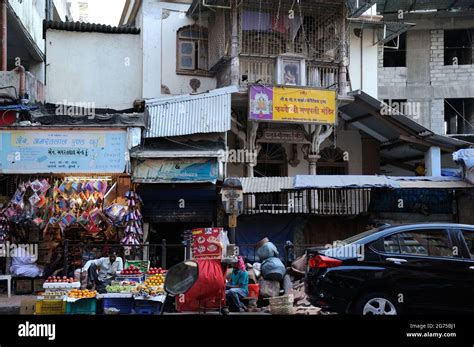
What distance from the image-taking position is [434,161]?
16.8 meters

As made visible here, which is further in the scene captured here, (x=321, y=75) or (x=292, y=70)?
(x=321, y=75)

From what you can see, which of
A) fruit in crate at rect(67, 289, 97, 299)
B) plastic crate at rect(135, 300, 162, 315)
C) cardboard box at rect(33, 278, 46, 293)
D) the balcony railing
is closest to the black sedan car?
plastic crate at rect(135, 300, 162, 315)

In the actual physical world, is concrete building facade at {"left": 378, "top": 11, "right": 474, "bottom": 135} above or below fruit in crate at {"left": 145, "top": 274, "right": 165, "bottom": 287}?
above

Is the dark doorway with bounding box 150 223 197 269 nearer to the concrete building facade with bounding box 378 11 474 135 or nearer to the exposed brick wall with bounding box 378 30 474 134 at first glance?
the concrete building facade with bounding box 378 11 474 135

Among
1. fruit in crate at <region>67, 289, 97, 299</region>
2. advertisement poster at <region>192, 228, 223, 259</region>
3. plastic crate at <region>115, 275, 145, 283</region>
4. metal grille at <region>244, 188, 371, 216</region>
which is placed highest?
metal grille at <region>244, 188, 371, 216</region>

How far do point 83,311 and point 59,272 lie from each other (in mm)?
4400

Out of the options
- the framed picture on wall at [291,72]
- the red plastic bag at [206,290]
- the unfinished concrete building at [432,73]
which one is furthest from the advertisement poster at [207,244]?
the unfinished concrete building at [432,73]

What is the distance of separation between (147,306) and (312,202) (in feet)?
22.7

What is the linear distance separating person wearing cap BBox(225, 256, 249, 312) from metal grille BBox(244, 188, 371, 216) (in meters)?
4.82

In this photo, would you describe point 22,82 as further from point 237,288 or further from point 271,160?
point 237,288

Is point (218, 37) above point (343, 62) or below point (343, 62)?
above

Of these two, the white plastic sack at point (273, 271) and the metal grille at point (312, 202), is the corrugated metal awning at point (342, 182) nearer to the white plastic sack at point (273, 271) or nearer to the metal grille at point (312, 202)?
the metal grille at point (312, 202)

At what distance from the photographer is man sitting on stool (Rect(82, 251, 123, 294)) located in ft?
34.4

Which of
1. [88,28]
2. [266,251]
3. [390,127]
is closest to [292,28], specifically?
[390,127]
